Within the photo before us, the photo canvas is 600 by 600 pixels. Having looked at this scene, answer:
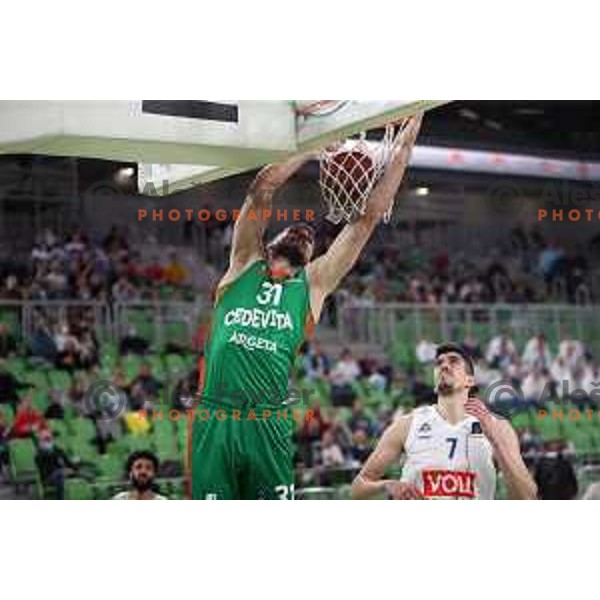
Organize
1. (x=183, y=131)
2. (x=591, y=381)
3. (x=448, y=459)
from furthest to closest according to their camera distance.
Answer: (x=591, y=381) < (x=448, y=459) < (x=183, y=131)

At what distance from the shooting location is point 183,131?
6961 millimetres

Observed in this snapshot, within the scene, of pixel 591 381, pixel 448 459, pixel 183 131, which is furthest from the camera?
pixel 591 381

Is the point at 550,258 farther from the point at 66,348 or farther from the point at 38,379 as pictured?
the point at 38,379

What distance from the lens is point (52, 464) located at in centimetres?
702

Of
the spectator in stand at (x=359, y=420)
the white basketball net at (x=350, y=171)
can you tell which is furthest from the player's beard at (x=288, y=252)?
the spectator in stand at (x=359, y=420)

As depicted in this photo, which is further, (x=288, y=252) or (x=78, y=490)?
(x=288, y=252)

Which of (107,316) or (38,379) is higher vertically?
(107,316)

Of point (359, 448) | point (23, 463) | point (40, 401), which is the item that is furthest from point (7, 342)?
point (359, 448)

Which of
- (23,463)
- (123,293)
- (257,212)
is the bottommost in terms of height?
(23,463)

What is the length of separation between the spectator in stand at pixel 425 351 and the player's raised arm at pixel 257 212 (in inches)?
34.2

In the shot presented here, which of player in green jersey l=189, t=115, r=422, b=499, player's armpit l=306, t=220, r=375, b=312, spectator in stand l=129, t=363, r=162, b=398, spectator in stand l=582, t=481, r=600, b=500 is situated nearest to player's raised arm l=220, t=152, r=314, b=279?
player in green jersey l=189, t=115, r=422, b=499

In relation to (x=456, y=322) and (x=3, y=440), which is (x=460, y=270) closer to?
(x=456, y=322)

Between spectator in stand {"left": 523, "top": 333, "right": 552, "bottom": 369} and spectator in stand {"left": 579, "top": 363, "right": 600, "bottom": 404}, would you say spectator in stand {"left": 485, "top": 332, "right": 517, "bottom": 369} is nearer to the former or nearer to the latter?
spectator in stand {"left": 523, "top": 333, "right": 552, "bottom": 369}

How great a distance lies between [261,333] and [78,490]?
1.11 m
